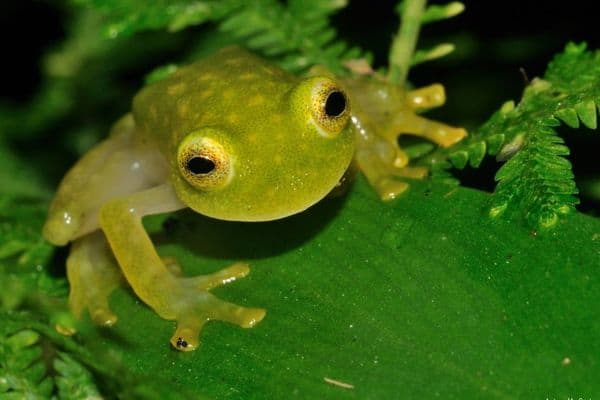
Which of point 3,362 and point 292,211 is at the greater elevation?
point 292,211

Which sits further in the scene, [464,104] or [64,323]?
[464,104]

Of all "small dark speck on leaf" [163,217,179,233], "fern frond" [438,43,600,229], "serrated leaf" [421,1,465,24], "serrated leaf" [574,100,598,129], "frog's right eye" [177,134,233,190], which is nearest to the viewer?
"fern frond" [438,43,600,229]

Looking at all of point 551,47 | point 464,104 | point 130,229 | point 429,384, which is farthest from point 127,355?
point 551,47

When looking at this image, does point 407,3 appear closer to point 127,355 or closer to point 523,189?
point 523,189

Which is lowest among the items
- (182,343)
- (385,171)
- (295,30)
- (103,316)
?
(103,316)

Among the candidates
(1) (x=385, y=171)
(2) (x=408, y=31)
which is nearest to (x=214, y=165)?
(1) (x=385, y=171)

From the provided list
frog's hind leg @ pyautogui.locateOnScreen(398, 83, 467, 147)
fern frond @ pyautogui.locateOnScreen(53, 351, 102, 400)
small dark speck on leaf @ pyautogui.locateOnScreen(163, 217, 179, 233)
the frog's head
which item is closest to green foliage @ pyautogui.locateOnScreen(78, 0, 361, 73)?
frog's hind leg @ pyautogui.locateOnScreen(398, 83, 467, 147)

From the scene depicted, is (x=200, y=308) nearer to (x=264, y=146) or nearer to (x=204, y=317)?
(x=204, y=317)

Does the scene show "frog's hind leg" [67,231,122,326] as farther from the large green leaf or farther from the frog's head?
the frog's head
